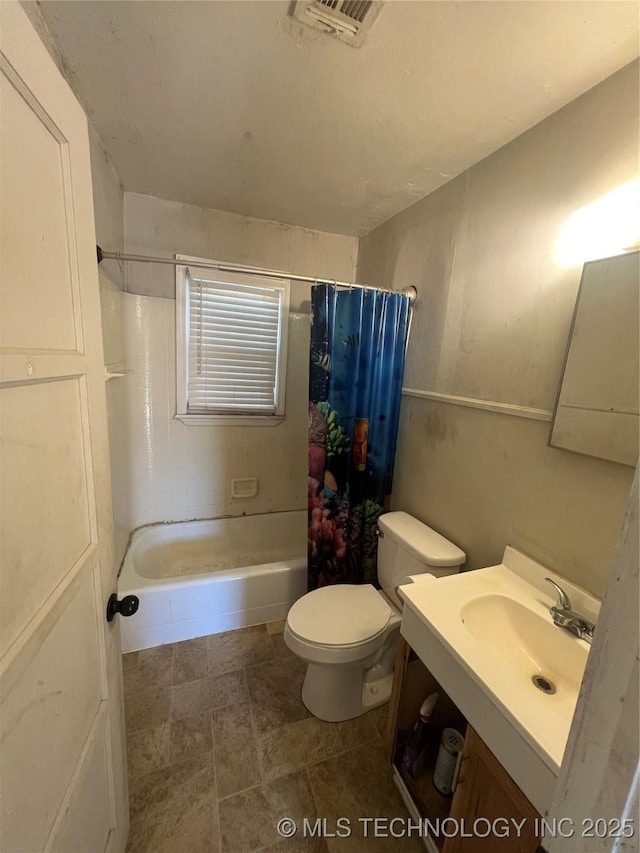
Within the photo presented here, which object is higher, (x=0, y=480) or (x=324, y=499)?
(x=0, y=480)

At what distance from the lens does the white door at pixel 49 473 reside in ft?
1.55

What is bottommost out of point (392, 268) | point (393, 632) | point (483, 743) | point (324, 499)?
point (393, 632)

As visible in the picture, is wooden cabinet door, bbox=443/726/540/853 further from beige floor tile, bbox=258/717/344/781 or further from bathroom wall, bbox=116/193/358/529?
bathroom wall, bbox=116/193/358/529

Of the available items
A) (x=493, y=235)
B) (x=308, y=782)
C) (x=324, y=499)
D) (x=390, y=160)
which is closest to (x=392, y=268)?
(x=390, y=160)

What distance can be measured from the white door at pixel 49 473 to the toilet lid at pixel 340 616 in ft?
2.35

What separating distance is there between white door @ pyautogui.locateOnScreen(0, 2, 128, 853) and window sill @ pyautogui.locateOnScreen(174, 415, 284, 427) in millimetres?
1417

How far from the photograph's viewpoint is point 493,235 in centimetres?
130

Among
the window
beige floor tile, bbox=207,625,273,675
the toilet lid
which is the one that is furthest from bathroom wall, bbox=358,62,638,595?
beige floor tile, bbox=207,625,273,675

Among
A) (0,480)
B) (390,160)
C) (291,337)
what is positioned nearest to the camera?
(0,480)

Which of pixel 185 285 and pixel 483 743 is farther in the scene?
pixel 185 285

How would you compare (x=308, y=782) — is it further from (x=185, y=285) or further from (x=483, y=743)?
(x=185, y=285)

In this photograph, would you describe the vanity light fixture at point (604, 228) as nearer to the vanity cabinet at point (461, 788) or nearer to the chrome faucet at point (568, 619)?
the chrome faucet at point (568, 619)

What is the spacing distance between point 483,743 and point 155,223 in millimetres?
2605

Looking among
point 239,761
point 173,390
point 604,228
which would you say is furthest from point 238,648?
point 604,228
